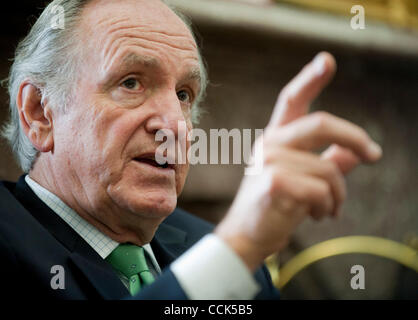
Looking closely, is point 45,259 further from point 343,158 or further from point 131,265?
point 343,158

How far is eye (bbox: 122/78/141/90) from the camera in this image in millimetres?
795

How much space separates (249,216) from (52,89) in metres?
0.45

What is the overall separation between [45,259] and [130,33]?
0.36 meters

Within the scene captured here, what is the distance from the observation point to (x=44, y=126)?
0.83 m

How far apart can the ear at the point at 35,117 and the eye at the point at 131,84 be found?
0.44ft

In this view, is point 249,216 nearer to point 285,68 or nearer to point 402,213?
point 285,68

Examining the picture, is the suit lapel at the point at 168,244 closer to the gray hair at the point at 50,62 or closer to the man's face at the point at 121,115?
the man's face at the point at 121,115

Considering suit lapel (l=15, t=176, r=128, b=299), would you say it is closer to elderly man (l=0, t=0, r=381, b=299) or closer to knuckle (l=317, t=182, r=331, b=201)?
elderly man (l=0, t=0, r=381, b=299)

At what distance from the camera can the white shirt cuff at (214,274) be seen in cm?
55

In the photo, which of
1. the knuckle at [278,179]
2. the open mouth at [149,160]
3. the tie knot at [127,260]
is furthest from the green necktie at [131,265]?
the knuckle at [278,179]

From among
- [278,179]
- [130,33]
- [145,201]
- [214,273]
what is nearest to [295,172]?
[278,179]

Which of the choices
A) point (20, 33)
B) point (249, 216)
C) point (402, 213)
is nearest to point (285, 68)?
point (402, 213)

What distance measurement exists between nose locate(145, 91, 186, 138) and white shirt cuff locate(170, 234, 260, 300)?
24 centimetres

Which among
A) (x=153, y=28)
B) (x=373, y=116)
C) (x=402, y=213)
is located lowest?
(x=402, y=213)
